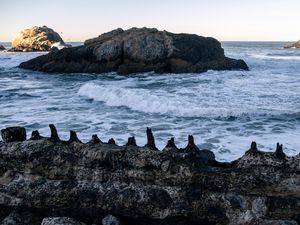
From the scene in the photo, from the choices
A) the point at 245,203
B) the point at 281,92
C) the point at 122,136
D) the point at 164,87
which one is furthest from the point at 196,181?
the point at 164,87

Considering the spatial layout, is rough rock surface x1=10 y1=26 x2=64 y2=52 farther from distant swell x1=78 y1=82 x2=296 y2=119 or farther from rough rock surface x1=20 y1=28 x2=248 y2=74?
distant swell x1=78 y1=82 x2=296 y2=119

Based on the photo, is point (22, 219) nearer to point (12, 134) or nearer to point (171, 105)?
point (12, 134)

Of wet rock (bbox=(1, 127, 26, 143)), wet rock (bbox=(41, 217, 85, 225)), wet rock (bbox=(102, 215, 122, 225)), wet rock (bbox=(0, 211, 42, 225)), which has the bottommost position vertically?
wet rock (bbox=(0, 211, 42, 225))

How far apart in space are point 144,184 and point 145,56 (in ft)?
135

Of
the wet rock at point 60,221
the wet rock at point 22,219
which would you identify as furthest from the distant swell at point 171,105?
the wet rock at point 60,221

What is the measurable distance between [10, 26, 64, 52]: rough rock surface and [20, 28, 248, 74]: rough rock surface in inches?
2274

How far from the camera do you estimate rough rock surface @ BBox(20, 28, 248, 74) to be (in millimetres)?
44812

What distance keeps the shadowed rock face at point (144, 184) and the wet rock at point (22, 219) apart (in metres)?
0.06

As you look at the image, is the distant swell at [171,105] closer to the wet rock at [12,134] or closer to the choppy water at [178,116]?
the choppy water at [178,116]

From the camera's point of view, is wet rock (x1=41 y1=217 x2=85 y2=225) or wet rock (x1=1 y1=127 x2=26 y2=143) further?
wet rock (x1=1 y1=127 x2=26 y2=143)

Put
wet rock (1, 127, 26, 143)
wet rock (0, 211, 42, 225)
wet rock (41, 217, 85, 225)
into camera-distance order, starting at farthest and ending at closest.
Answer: wet rock (1, 127, 26, 143), wet rock (0, 211, 42, 225), wet rock (41, 217, 85, 225)

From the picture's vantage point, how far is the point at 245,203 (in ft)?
14.9

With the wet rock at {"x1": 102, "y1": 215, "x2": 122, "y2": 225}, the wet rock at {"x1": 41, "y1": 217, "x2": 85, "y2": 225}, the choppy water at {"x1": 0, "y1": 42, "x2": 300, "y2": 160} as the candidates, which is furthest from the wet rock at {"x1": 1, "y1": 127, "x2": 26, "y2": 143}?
the choppy water at {"x1": 0, "y1": 42, "x2": 300, "y2": 160}

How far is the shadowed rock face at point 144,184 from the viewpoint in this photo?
14.9ft
